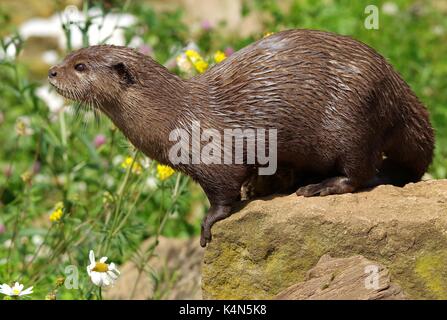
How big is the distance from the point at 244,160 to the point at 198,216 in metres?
2.68

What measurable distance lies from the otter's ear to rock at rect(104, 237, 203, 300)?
53.1 inches

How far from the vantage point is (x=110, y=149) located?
5.48 m

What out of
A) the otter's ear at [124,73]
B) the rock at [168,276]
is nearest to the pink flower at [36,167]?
the rock at [168,276]

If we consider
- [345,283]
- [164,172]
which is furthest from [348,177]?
[164,172]

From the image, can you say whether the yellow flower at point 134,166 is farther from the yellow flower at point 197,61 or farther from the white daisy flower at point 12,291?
the white daisy flower at point 12,291

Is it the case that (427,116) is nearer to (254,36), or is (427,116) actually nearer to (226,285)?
(226,285)

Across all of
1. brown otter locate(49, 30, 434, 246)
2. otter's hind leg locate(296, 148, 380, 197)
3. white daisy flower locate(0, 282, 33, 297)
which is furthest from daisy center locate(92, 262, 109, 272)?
otter's hind leg locate(296, 148, 380, 197)

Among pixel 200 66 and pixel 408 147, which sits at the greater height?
pixel 200 66

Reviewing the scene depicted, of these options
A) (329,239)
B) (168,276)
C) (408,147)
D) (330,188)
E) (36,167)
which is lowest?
(329,239)

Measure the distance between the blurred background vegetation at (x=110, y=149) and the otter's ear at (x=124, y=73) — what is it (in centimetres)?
59

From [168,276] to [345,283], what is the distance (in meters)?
2.03

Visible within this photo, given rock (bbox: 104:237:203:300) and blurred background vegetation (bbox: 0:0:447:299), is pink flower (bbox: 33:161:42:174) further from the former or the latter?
rock (bbox: 104:237:203:300)

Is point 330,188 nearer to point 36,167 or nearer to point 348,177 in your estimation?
point 348,177

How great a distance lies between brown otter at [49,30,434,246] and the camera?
4.05 metres
